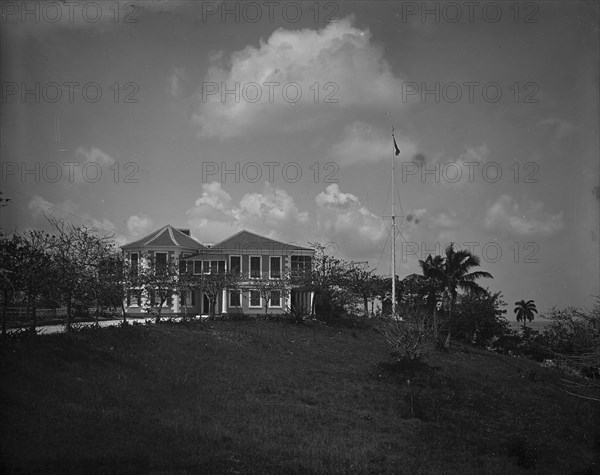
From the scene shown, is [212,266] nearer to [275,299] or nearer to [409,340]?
[275,299]

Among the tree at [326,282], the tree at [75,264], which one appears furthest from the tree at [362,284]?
the tree at [75,264]

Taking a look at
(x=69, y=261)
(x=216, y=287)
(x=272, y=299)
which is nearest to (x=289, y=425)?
(x=69, y=261)

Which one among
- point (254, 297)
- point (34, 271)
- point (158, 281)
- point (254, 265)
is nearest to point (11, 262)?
point (34, 271)

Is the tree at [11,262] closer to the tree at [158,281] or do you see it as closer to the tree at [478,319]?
the tree at [158,281]

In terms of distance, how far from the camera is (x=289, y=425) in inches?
695

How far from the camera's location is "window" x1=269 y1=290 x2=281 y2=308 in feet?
145

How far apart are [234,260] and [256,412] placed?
2790 centimetres

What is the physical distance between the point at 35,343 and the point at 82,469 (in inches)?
383

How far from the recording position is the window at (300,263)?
4403 centimetres

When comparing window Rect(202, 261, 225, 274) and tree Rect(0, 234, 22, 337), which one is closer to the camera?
tree Rect(0, 234, 22, 337)

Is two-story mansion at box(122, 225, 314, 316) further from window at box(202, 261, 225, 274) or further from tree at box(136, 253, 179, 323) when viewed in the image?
tree at box(136, 253, 179, 323)

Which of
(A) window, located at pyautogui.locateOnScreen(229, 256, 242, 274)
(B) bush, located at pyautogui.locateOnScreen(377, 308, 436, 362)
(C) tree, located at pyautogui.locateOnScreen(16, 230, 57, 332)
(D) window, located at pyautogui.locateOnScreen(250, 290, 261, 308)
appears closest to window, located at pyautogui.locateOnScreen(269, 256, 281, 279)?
(A) window, located at pyautogui.locateOnScreen(229, 256, 242, 274)

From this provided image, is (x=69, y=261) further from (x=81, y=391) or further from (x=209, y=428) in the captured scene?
(x=209, y=428)

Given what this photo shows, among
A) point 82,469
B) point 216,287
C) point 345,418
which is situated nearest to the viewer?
point 82,469
